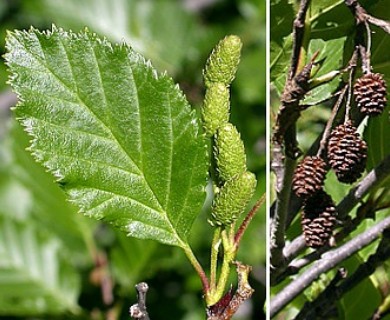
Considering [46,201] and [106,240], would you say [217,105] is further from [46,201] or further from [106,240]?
[106,240]

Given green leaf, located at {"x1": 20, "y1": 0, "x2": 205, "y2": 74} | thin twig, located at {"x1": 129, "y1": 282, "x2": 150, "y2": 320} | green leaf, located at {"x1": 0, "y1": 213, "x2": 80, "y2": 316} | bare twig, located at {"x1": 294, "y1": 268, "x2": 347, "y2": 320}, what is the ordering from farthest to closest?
green leaf, located at {"x1": 20, "y1": 0, "x2": 205, "y2": 74} → green leaf, located at {"x1": 0, "y1": 213, "x2": 80, "y2": 316} → bare twig, located at {"x1": 294, "y1": 268, "x2": 347, "y2": 320} → thin twig, located at {"x1": 129, "y1": 282, "x2": 150, "y2": 320}

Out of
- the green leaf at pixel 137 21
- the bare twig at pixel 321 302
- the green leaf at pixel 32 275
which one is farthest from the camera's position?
the green leaf at pixel 137 21

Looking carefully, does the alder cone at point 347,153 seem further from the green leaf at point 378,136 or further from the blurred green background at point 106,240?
the blurred green background at point 106,240

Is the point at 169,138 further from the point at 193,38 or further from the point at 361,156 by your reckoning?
the point at 193,38

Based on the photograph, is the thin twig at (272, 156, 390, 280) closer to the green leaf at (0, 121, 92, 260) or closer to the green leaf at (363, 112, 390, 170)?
the green leaf at (363, 112, 390, 170)

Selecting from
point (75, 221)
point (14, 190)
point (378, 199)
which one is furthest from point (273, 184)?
point (14, 190)

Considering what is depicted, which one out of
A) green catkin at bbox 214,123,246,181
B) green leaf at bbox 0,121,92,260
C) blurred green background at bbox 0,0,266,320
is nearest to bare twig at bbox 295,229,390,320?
green catkin at bbox 214,123,246,181

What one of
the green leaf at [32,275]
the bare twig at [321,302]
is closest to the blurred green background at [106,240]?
the green leaf at [32,275]
